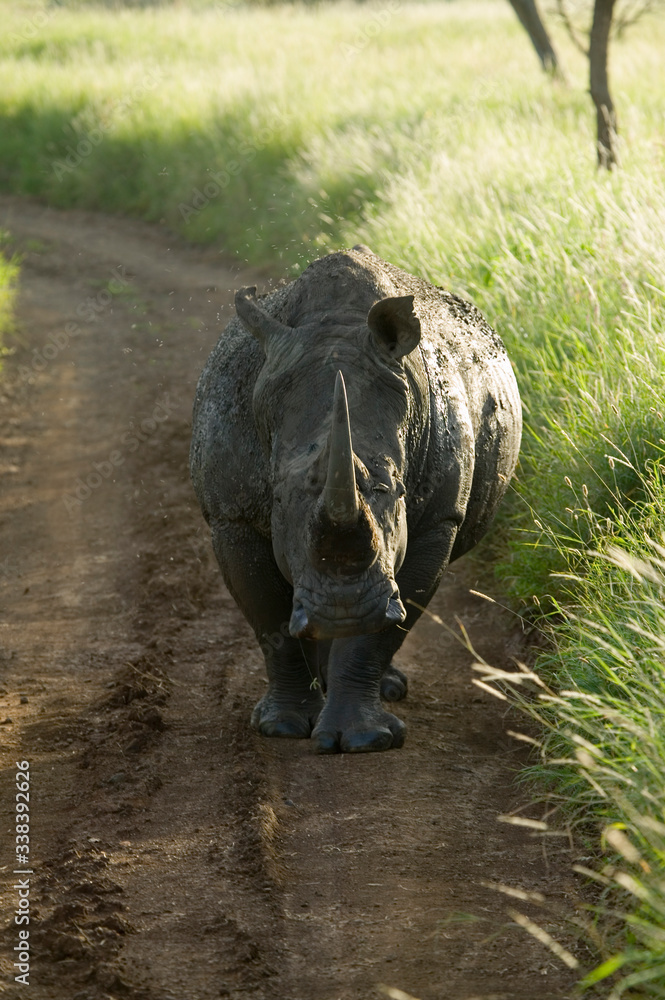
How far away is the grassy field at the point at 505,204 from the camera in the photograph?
4.03 meters

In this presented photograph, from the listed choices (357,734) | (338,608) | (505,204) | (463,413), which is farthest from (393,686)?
(505,204)

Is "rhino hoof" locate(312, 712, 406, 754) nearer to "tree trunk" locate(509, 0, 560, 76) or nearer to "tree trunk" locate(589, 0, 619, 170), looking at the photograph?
"tree trunk" locate(589, 0, 619, 170)

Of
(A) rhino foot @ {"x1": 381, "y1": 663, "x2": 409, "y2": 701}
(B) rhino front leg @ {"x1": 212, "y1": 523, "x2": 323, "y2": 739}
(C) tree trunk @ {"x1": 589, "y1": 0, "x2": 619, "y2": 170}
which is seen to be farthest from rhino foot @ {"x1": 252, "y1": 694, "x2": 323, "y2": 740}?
(C) tree trunk @ {"x1": 589, "y1": 0, "x2": 619, "y2": 170}

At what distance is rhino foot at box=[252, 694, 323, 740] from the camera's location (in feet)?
16.0

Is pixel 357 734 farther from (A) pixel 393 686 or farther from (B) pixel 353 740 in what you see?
(A) pixel 393 686

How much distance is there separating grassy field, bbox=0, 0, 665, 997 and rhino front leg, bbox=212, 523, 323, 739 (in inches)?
38.5

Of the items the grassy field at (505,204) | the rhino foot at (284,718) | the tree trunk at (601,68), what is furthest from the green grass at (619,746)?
the tree trunk at (601,68)

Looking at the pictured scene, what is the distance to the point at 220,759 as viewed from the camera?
4676 millimetres

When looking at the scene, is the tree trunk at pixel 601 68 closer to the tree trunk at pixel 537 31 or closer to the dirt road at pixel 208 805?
the tree trunk at pixel 537 31

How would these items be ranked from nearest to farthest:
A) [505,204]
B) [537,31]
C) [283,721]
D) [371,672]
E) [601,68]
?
[371,672] → [283,721] → [505,204] → [601,68] → [537,31]

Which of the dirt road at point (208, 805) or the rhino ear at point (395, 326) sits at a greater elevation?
the rhino ear at point (395, 326)

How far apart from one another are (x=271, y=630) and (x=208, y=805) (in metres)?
0.83

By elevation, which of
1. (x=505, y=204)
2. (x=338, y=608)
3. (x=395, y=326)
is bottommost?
(x=338, y=608)

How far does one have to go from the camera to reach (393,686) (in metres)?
5.32
